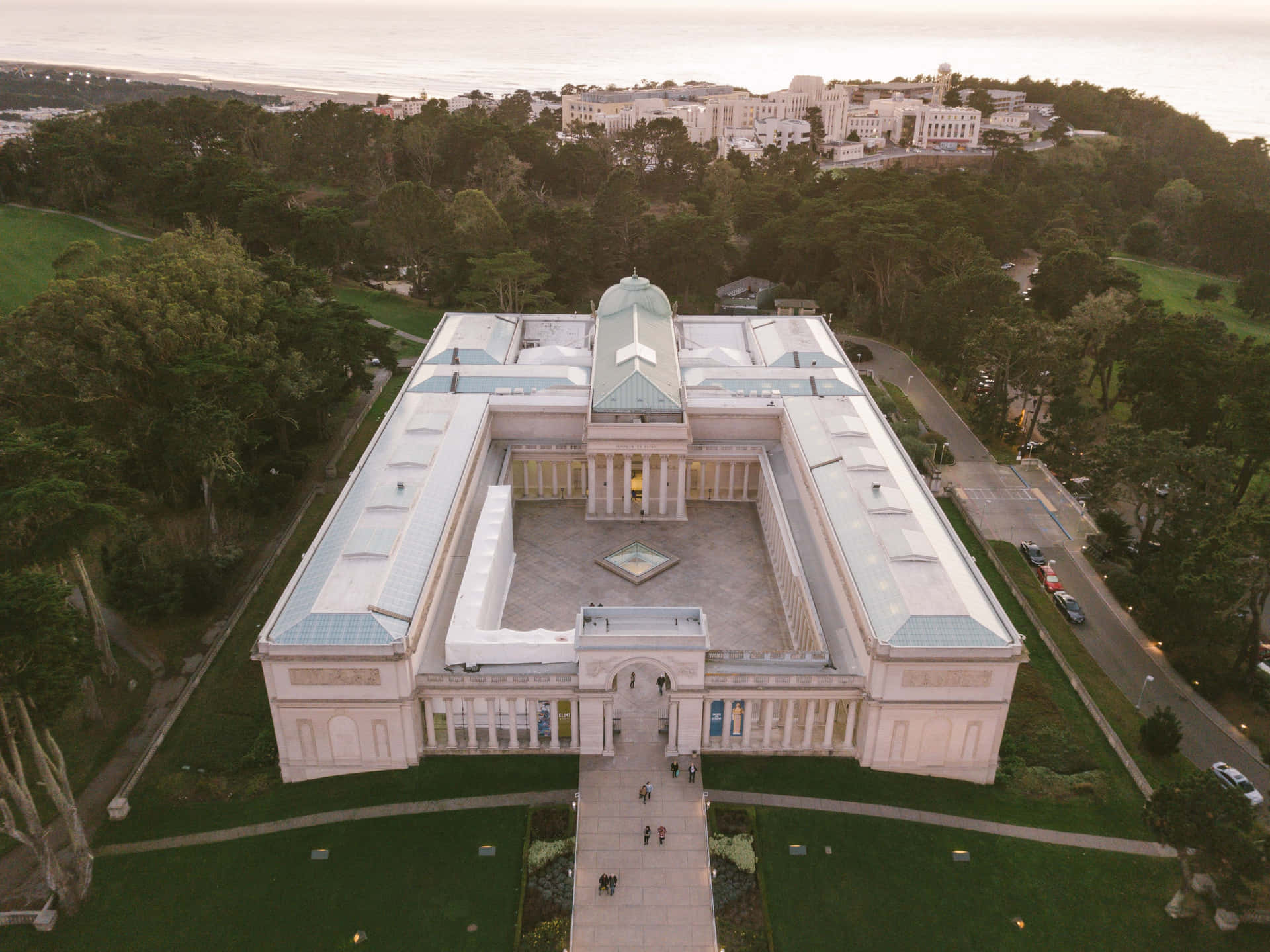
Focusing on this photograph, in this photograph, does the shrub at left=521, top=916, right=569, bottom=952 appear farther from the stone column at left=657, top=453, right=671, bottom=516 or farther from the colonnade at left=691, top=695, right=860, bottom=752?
the stone column at left=657, top=453, right=671, bottom=516

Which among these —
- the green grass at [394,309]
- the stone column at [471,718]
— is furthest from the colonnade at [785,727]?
the green grass at [394,309]

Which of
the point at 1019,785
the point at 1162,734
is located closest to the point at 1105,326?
the point at 1162,734

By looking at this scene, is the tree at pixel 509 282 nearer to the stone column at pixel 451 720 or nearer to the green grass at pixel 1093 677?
the green grass at pixel 1093 677

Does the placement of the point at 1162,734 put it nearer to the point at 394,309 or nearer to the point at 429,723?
the point at 429,723

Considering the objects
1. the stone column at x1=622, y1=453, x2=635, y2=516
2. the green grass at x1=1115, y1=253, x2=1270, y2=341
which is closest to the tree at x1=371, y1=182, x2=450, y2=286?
the stone column at x1=622, y1=453, x2=635, y2=516

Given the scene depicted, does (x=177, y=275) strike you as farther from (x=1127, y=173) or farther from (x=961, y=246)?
(x=1127, y=173)

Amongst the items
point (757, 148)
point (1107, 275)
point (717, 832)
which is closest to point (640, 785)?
point (717, 832)
